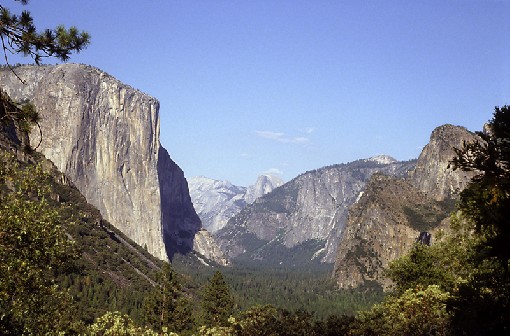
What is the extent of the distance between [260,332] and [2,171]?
2127 inches

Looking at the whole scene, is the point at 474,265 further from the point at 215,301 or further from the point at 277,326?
the point at 215,301

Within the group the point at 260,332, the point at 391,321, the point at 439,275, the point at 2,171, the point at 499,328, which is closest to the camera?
the point at 2,171

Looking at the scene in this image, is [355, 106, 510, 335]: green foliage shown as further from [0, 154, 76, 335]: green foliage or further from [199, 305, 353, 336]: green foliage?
[0, 154, 76, 335]: green foliage

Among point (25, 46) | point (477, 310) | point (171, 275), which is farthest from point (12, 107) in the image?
point (171, 275)

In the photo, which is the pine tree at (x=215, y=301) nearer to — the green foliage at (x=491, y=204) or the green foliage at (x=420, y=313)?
the green foliage at (x=420, y=313)

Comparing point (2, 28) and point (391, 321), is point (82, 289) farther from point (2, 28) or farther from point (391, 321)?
point (2, 28)

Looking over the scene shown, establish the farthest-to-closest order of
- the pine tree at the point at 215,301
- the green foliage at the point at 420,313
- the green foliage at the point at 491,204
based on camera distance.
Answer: the pine tree at the point at 215,301 < the green foliage at the point at 420,313 < the green foliage at the point at 491,204

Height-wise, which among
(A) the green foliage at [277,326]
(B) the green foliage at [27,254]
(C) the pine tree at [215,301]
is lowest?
(A) the green foliage at [277,326]

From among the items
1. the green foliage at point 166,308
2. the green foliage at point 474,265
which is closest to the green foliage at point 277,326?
the green foliage at point 474,265

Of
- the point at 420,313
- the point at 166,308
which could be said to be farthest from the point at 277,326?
the point at 420,313

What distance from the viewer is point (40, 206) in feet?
66.4

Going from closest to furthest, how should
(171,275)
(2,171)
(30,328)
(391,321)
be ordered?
(2,171)
(30,328)
(391,321)
(171,275)

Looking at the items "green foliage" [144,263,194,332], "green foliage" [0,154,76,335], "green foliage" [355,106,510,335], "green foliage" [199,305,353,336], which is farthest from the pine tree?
"green foliage" [0,154,76,335]

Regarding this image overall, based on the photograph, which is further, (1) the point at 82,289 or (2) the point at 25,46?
(1) the point at 82,289
